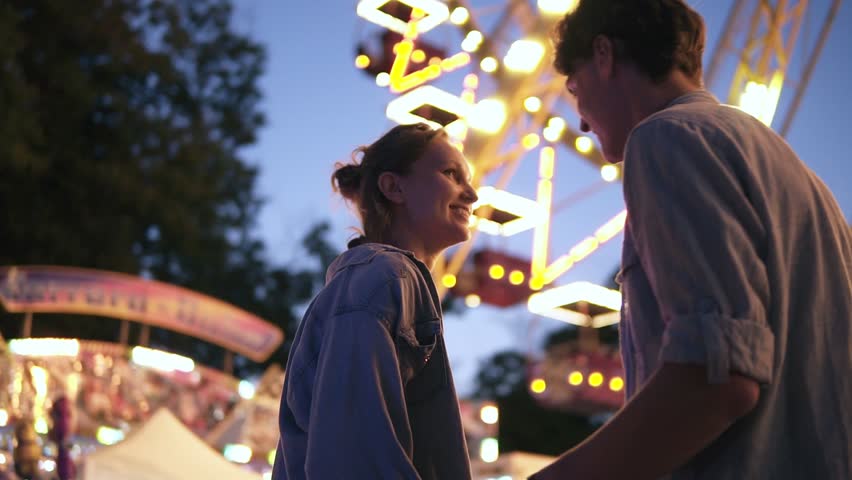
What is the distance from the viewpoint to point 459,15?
13641 millimetres

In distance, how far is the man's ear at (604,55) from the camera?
1992 mm

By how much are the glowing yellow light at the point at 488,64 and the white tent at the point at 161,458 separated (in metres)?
6.34

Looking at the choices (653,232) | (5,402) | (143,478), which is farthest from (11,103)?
(653,232)

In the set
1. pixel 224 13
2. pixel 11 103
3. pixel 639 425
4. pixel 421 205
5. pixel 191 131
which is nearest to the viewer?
pixel 639 425

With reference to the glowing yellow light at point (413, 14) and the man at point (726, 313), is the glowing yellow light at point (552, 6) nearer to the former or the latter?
the glowing yellow light at point (413, 14)

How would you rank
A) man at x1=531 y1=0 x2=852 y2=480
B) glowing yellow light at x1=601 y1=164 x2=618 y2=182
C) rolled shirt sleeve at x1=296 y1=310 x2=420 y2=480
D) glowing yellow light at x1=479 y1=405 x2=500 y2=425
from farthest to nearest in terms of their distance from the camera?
1. glowing yellow light at x1=479 y1=405 x2=500 y2=425
2. glowing yellow light at x1=601 y1=164 x2=618 y2=182
3. rolled shirt sleeve at x1=296 y1=310 x2=420 y2=480
4. man at x1=531 y1=0 x2=852 y2=480

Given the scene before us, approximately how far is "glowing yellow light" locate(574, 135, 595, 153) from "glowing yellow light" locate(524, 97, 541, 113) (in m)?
0.75

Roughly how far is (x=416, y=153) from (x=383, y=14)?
9651mm

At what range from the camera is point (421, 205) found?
9.75ft

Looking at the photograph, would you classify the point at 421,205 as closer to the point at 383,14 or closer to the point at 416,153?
the point at 416,153

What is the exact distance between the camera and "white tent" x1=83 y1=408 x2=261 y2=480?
813cm

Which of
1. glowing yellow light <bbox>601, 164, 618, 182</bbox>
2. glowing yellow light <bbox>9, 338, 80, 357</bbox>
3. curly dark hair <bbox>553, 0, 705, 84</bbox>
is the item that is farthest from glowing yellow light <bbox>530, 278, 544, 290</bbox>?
curly dark hair <bbox>553, 0, 705, 84</bbox>

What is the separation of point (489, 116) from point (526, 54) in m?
0.96

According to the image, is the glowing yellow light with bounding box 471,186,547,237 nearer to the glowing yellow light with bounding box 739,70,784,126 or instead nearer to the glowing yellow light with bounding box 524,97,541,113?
the glowing yellow light with bounding box 524,97,541,113
